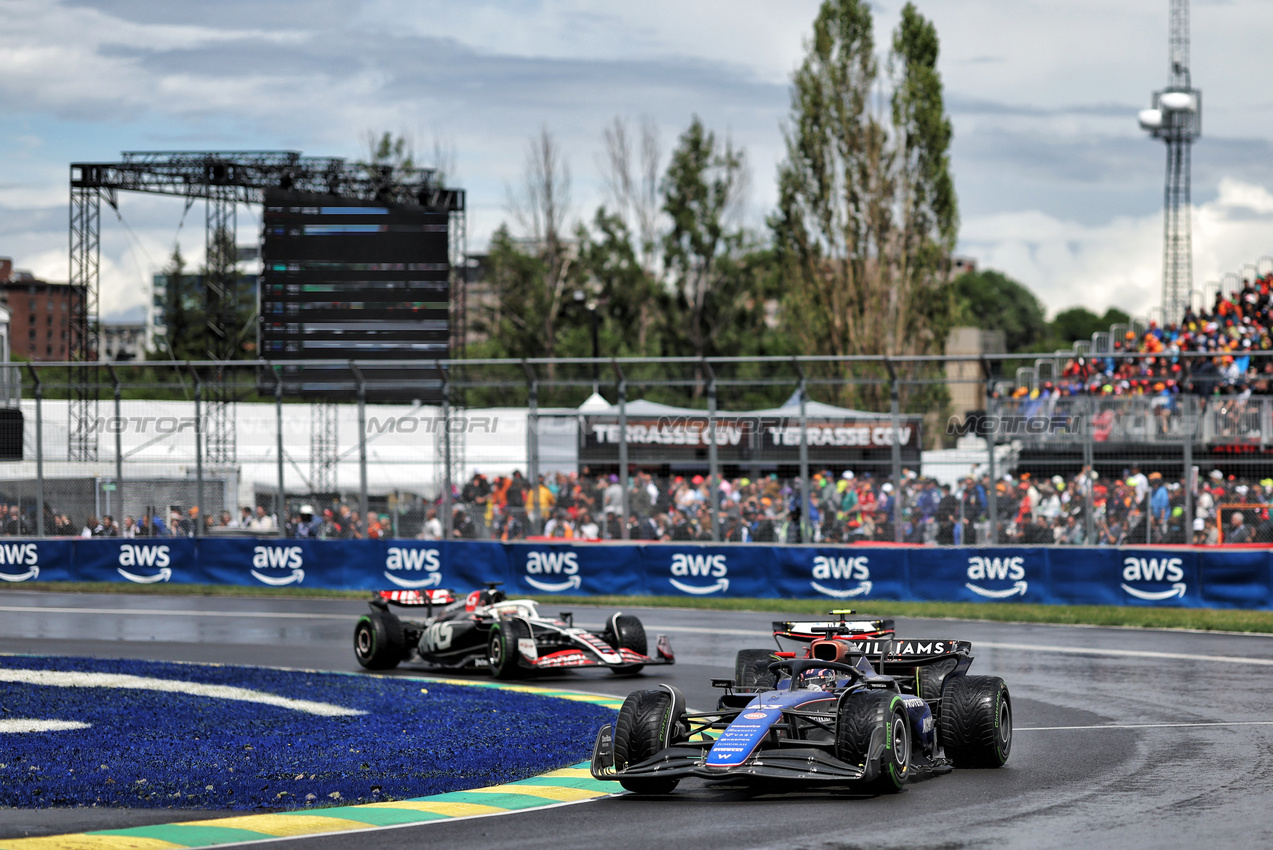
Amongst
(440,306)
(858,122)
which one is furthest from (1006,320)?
(440,306)

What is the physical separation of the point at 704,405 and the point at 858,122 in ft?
54.9

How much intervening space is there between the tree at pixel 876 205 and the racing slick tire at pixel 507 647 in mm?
27722

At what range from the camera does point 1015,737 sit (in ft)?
40.1

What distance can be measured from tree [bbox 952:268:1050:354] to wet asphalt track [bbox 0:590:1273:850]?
111431 millimetres

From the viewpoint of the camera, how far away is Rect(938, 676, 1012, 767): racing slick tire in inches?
410

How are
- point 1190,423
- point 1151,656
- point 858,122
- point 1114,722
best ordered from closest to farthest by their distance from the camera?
point 1114,722
point 1151,656
point 1190,423
point 858,122

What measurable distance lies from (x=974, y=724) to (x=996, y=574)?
14.0 metres

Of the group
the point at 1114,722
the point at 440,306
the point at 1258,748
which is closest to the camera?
the point at 1258,748

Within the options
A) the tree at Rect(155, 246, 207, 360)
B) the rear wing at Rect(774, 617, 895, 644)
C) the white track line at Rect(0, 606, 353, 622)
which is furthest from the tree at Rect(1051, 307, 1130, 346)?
the rear wing at Rect(774, 617, 895, 644)

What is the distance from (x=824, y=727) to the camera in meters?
9.57

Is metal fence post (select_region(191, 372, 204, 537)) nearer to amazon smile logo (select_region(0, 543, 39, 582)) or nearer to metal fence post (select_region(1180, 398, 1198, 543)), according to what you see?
amazon smile logo (select_region(0, 543, 39, 582))

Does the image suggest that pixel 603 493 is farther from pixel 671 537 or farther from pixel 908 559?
pixel 908 559

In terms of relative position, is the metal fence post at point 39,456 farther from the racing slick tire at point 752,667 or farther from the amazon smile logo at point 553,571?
the racing slick tire at point 752,667

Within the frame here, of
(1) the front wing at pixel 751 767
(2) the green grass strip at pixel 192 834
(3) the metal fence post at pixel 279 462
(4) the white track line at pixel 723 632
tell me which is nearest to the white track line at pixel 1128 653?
(4) the white track line at pixel 723 632
